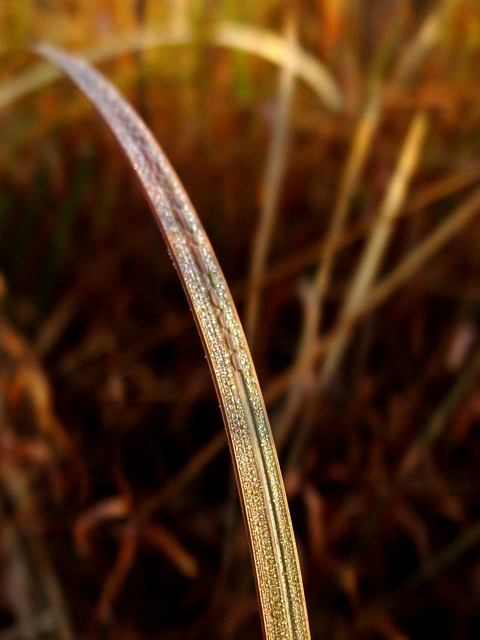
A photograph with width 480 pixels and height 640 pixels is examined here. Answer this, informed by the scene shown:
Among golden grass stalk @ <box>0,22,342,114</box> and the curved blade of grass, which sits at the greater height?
golden grass stalk @ <box>0,22,342,114</box>

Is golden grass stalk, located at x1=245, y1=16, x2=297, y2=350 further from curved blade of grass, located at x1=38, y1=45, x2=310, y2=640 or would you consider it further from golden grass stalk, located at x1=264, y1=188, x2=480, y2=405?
curved blade of grass, located at x1=38, y1=45, x2=310, y2=640

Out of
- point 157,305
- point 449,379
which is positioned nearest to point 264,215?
point 157,305

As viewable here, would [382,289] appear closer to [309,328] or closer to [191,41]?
[309,328]

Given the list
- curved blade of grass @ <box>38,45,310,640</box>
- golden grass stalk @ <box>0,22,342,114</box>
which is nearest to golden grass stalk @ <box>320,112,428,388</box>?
golden grass stalk @ <box>0,22,342,114</box>

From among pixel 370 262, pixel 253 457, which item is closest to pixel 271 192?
pixel 370 262

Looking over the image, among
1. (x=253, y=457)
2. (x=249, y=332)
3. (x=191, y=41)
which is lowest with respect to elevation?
(x=253, y=457)

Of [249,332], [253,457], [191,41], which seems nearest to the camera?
[253,457]

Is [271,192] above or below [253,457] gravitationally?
above

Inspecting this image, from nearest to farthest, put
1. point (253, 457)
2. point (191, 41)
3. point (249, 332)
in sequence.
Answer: point (253, 457) < point (249, 332) < point (191, 41)

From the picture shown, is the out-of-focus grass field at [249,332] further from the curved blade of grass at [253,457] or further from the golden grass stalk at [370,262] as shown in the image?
the curved blade of grass at [253,457]
